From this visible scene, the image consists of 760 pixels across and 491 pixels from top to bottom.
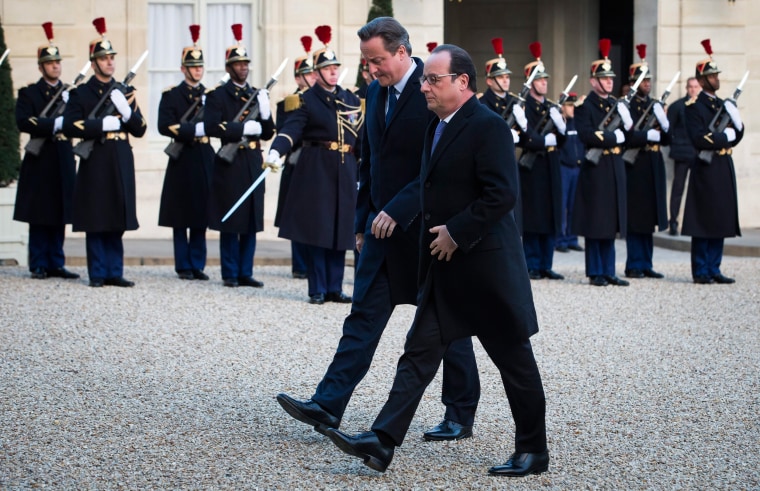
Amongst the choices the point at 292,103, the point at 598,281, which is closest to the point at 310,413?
the point at 292,103

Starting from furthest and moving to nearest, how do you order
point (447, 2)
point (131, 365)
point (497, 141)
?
point (447, 2), point (131, 365), point (497, 141)

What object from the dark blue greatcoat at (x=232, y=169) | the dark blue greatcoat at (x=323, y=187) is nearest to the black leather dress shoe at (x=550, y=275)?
the dark blue greatcoat at (x=232, y=169)

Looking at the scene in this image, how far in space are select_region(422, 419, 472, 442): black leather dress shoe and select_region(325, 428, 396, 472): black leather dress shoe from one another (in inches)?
25.9

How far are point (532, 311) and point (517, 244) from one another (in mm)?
266

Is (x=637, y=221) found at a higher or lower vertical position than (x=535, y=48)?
lower

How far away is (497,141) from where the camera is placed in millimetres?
5062

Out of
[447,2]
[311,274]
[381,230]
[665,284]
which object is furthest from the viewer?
[447,2]

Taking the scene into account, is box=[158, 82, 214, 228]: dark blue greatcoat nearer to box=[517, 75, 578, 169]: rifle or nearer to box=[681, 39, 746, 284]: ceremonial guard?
box=[517, 75, 578, 169]: rifle

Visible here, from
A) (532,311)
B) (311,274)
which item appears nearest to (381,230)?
(532,311)

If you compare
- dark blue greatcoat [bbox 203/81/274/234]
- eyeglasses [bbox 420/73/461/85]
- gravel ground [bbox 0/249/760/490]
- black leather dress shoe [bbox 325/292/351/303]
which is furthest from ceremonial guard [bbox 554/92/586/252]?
eyeglasses [bbox 420/73/461/85]

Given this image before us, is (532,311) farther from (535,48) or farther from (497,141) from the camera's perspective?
(535,48)

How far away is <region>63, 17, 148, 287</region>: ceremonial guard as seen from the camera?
1144cm

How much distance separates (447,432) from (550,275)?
7.14 m

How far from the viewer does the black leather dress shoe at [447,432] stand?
5.77 metres
